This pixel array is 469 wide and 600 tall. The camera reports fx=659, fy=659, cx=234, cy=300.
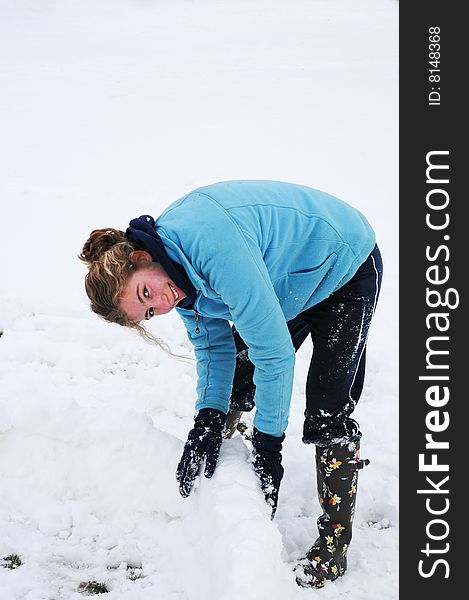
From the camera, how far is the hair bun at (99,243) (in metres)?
1.91

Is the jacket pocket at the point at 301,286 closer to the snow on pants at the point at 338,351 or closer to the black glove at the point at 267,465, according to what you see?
the snow on pants at the point at 338,351

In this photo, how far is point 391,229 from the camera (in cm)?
609

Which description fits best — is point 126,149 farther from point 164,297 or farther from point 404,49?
point 164,297

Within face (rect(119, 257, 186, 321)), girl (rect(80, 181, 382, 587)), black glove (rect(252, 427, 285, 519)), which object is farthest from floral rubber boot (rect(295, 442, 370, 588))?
face (rect(119, 257, 186, 321))

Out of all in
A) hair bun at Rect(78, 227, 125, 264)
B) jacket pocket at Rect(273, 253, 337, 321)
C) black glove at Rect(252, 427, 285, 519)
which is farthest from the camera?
black glove at Rect(252, 427, 285, 519)

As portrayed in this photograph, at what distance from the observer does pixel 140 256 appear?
1.86 meters

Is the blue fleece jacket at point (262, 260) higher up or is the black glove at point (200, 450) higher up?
the blue fleece jacket at point (262, 260)

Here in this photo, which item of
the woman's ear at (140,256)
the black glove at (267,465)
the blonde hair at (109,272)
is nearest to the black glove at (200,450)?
the black glove at (267,465)

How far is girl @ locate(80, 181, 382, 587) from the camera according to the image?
72.4 inches

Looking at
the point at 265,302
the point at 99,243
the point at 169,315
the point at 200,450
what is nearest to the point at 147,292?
the point at 99,243

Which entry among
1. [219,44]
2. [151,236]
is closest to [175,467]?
[151,236]

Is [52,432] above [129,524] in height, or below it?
above

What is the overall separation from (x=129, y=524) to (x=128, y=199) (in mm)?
5018

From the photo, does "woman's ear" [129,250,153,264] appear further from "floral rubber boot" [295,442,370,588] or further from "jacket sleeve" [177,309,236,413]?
"floral rubber boot" [295,442,370,588]
